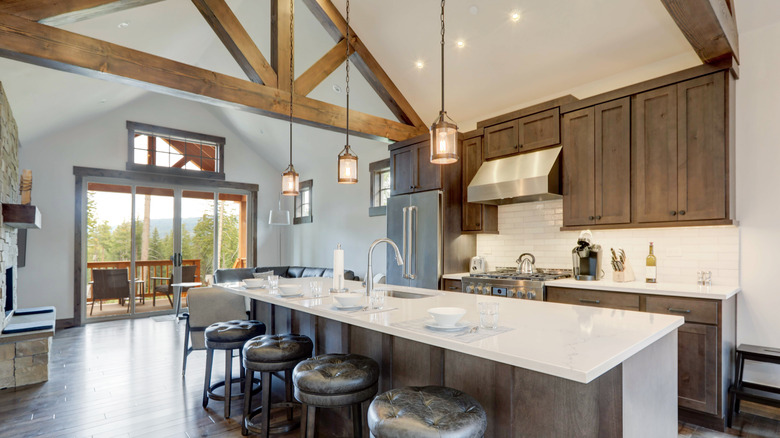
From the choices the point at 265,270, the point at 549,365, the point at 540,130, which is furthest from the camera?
the point at 265,270

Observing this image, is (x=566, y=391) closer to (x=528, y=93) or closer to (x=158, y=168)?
(x=528, y=93)

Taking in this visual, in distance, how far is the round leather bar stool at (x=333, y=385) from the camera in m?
1.79

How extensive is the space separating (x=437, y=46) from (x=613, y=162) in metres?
2.23

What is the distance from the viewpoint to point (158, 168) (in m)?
7.30

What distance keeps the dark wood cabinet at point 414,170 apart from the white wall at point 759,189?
8.68 ft

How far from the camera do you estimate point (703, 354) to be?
272cm

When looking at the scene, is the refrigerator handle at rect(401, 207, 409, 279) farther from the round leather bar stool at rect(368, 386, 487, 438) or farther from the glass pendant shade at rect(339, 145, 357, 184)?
the round leather bar stool at rect(368, 386, 487, 438)

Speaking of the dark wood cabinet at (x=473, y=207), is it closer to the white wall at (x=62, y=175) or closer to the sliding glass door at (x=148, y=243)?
the sliding glass door at (x=148, y=243)

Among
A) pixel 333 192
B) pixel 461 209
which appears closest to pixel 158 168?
pixel 333 192

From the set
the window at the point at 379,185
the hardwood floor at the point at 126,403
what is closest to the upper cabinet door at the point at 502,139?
the window at the point at 379,185

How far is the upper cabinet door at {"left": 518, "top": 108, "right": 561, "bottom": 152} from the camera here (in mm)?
3924

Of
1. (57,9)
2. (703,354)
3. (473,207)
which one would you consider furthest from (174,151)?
(703,354)

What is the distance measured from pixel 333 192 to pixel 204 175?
2.57 m

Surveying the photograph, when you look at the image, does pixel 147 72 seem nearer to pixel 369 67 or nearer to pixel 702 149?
pixel 369 67
